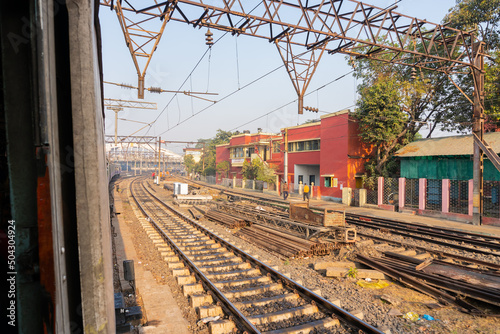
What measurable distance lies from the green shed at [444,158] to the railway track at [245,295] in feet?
59.2

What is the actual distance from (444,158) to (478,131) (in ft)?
17.8

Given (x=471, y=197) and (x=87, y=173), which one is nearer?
(x=87, y=173)

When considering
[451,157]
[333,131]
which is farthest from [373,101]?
[451,157]

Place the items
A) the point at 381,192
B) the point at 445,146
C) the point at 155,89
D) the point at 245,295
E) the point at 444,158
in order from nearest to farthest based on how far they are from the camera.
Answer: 1. the point at 245,295
2. the point at 155,89
3. the point at 444,158
4. the point at 445,146
5. the point at 381,192

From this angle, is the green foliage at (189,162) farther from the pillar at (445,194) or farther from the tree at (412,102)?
the pillar at (445,194)

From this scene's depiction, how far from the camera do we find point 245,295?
630 centimetres

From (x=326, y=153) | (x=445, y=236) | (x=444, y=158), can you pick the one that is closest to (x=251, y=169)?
(x=326, y=153)

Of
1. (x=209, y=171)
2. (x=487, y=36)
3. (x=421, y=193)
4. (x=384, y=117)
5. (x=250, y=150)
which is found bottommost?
(x=209, y=171)

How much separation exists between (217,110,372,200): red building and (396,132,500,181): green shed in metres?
4.30

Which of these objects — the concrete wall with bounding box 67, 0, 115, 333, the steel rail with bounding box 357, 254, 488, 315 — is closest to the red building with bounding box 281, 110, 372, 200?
the steel rail with bounding box 357, 254, 488, 315

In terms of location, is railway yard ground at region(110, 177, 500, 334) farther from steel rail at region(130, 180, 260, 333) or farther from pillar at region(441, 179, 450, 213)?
pillar at region(441, 179, 450, 213)

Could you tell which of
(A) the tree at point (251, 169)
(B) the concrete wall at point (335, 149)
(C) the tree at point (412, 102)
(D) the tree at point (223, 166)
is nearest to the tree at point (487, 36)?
(C) the tree at point (412, 102)

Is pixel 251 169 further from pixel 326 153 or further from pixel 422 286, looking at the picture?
pixel 422 286

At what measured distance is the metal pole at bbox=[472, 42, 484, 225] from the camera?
54.0 feet
